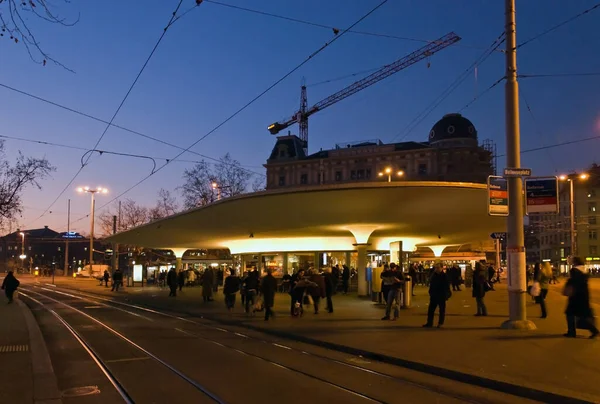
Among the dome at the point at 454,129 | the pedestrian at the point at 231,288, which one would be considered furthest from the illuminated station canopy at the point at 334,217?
the dome at the point at 454,129

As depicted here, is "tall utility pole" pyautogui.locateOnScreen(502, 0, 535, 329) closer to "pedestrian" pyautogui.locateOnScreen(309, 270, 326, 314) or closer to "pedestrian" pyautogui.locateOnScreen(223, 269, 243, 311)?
"pedestrian" pyautogui.locateOnScreen(309, 270, 326, 314)

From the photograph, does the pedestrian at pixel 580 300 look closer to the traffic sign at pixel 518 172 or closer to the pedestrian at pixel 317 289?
the traffic sign at pixel 518 172

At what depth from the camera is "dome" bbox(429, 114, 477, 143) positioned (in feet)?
292

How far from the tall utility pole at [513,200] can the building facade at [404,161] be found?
64.7m

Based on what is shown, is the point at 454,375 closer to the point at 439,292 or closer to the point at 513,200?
the point at 439,292

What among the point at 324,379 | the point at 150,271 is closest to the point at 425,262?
the point at 150,271

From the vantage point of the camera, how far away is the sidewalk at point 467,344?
338 inches

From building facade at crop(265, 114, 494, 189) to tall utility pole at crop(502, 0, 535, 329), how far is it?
212 ft

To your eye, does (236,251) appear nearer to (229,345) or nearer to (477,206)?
(477,206)

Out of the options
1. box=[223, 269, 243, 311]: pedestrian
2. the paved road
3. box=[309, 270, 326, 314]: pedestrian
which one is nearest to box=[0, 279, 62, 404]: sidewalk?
the paved road

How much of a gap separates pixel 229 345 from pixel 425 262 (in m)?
51.3

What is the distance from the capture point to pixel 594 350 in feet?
34.4

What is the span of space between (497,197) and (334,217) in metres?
12.2

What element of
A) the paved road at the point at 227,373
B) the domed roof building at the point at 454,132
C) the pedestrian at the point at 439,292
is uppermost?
the domed roof building at the point at 454,132
